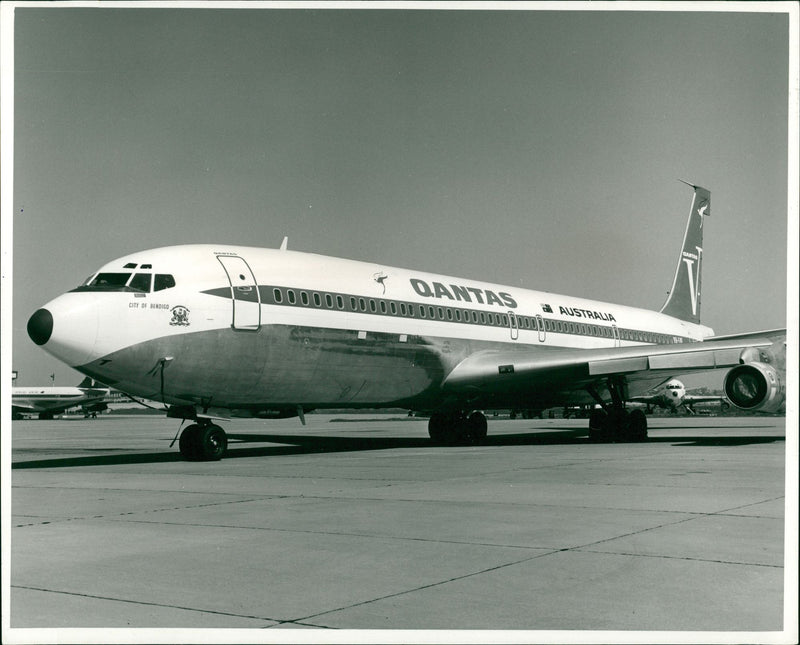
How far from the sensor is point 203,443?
620 inches

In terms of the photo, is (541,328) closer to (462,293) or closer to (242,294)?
(462,293)

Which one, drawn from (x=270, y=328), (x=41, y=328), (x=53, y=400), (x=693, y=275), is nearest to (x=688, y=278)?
(x=693, y=275)

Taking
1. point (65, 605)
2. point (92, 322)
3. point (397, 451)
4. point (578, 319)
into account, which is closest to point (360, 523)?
point (65, 605)

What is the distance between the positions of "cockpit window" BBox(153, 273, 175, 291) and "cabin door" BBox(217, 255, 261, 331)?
3.69 ft

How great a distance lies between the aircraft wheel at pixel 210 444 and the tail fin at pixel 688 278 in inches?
830

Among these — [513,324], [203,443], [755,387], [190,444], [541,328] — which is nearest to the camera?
[203,443]

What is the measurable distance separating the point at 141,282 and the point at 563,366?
34.6ft

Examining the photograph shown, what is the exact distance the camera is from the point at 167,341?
14.7 meters

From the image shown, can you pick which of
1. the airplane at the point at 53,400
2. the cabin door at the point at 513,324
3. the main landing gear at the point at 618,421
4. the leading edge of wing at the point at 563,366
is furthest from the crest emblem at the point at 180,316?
the airplane at the point at 53,400

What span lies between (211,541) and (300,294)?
33.2ft

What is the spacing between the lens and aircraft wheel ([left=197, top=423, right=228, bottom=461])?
15766mm

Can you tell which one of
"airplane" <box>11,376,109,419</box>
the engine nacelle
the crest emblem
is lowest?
"airplane" <box>11,376,109,419</box>

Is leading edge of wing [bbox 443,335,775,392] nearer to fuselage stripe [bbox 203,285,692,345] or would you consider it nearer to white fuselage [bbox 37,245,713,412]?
white fuselage [bbox 37,245,713,412]

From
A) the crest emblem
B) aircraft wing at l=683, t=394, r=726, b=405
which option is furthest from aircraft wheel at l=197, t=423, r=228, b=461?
aircraft wing at l=683, t=394, r=726, b=405
